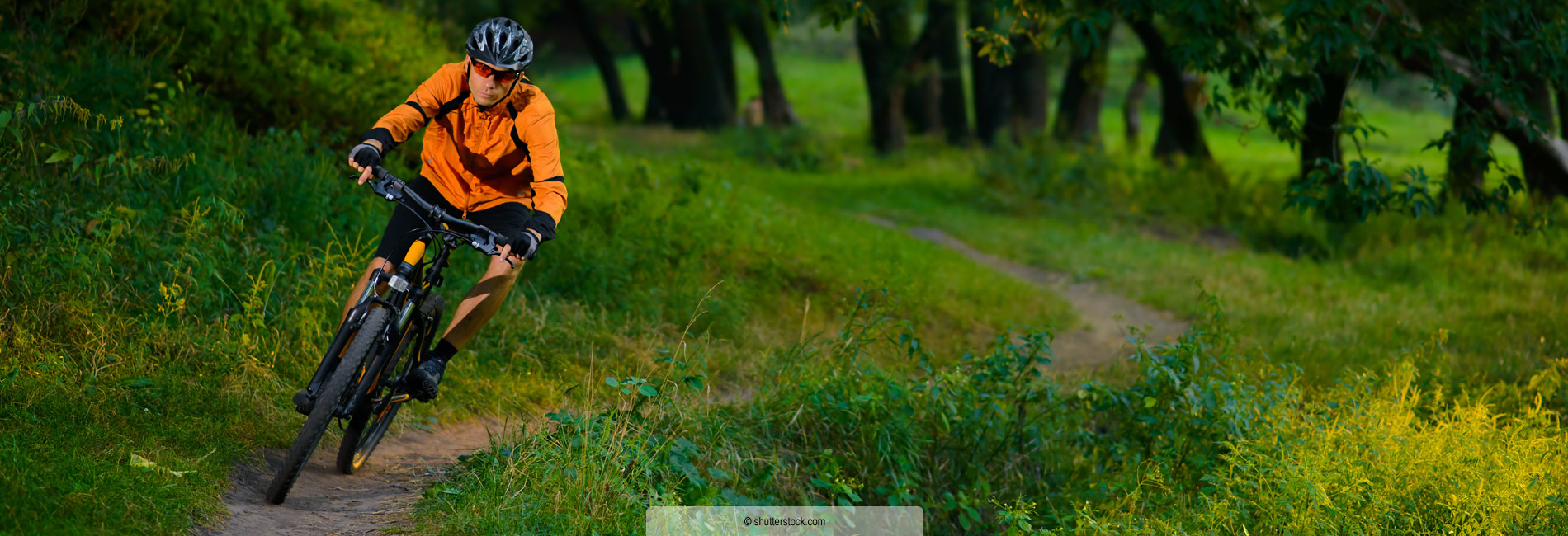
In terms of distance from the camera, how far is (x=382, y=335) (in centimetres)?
428

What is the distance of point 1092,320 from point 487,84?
22.9ft

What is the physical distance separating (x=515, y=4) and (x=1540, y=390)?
988 inches

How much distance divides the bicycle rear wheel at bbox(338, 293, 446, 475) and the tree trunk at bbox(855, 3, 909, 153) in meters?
17.3

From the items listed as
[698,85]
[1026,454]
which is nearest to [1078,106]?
[698,85]

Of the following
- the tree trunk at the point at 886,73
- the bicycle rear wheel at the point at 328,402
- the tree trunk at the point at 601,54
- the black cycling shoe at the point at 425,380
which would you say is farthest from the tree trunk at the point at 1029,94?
the bicycle rear wheel at the point at 328,402

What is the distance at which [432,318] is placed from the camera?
15.5 feet

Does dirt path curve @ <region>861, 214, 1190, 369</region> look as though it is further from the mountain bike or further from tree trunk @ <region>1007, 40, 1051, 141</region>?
tree trunk @ <region>1007, 40, 1051, 141</region>

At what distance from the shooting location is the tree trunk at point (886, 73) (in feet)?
71.0

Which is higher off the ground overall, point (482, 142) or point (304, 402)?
point (482, 142)

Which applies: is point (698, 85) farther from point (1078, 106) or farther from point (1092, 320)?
point (1092, 320)

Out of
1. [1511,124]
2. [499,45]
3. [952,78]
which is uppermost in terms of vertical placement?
[499,45]

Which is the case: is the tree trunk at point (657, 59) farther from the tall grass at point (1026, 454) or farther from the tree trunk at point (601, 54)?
Result: the tall grass at point (1026, 454)

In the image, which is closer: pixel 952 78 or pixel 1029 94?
pixel 1029 94

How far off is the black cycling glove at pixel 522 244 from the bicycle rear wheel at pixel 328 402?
2.02 feet
